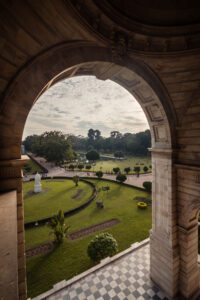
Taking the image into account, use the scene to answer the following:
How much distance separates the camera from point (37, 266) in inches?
430

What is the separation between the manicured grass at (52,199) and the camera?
61.5 feet

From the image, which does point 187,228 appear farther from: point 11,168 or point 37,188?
point 37,188

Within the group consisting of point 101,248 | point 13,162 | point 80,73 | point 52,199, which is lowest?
point 52,199

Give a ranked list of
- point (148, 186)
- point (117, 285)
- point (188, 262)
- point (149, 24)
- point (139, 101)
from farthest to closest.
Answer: point (148, 186) < point (117, 285) < point (139, 101) < point (188, 262) < point (149, 24)

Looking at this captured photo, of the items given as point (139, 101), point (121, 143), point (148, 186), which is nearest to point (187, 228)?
point (139, 101)

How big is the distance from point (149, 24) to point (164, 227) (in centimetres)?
985

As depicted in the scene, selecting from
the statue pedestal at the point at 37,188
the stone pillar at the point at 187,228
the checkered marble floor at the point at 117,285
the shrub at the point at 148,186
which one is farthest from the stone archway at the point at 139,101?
the statue pedestal at the point at 37,188

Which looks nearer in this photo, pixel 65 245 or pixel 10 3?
pixel 10 3

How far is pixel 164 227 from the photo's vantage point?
8258mm

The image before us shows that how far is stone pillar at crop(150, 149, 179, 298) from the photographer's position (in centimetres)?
791

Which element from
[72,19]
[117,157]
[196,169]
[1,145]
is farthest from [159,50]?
[117,157]

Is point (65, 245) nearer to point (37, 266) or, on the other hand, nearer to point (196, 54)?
point (37, 266)

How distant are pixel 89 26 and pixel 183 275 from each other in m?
12.3

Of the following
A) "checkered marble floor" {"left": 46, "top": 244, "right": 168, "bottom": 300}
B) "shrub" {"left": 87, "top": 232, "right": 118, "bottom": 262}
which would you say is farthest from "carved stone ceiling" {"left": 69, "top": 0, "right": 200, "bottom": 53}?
"checkered marble floor" {"left": 46, "top": 244, "right": 168, "bottom": 300}
